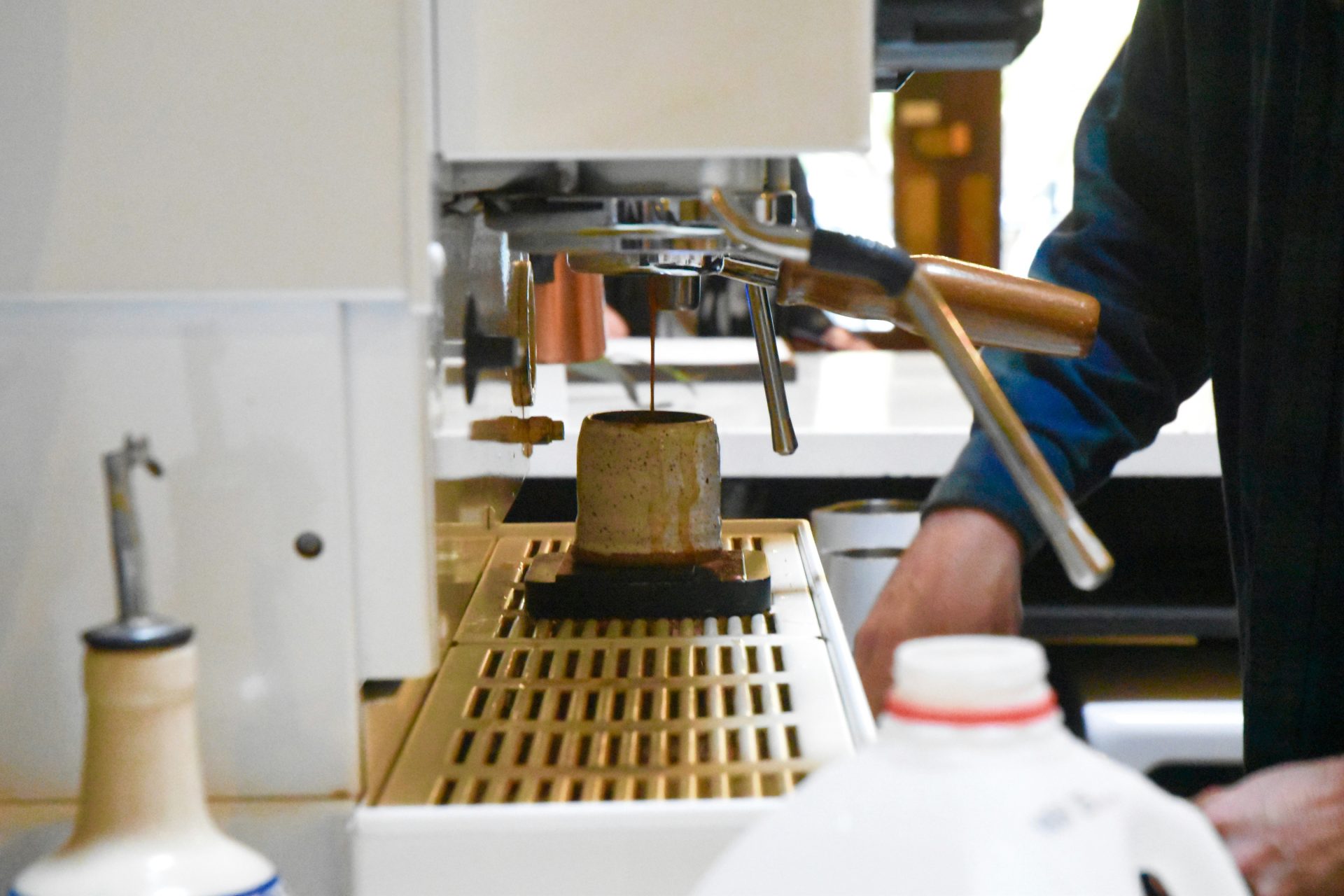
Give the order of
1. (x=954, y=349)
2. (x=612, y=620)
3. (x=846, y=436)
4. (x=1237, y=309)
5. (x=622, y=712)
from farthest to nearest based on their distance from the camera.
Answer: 1. (x=846, y=436)
2. (x=1237, y=309)
3. (x=612, y=620)
4. (x=622, y=712)
5. (x=954, y=349)

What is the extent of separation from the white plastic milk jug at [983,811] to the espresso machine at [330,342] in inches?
3.9

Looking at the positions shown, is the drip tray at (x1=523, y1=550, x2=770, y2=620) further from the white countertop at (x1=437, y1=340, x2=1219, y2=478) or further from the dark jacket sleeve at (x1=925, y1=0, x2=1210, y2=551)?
the white countertop at (x1=437, y1=340, x2=1219, y2=478)

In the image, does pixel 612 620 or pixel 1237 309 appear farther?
pixel 1237 309

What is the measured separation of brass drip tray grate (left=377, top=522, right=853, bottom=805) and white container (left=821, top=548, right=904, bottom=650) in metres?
0.25

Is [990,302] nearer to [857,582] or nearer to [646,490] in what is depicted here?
[646,490]

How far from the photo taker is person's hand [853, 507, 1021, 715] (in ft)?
2.23

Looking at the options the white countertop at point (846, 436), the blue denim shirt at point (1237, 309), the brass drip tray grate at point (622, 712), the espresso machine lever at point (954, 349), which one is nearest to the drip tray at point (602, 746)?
the brass drip tray grate at point (622, 712)

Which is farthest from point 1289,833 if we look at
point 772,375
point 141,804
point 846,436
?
point 846,436

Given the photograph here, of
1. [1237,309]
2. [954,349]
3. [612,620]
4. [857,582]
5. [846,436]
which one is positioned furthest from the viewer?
[846,436]

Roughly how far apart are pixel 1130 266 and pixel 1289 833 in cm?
43

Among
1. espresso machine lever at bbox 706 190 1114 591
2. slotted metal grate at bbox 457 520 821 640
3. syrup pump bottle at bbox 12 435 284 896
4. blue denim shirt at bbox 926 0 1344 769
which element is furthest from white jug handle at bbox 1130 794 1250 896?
blue denim shirt at bbox 926 0 1344 769

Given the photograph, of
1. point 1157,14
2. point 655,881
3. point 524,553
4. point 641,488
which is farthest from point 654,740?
point 1157,14

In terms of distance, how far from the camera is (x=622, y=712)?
0.52 m

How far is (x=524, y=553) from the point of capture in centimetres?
80
